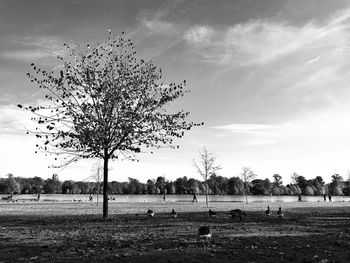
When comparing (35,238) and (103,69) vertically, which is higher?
(103,69)

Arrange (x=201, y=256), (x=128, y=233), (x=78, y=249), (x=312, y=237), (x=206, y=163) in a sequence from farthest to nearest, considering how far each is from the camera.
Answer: (x=206, y=163) < (x=128, y=233) < (x=312, y=237) < (x=78, y=249) < (x=201, y=256)

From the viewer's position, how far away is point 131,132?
27391 millimetres

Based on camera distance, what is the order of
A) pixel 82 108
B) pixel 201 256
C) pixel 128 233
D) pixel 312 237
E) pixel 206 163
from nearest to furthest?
pixel 201 256 < pixel 312 237 < pixel 128 233 < pixel 82 108 < pixel 206 163

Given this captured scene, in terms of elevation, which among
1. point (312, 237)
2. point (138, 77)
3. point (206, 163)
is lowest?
point (312, 237)

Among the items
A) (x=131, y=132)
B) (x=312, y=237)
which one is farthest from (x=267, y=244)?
(x=131, y=132)

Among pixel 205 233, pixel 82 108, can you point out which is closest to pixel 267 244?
pixel 205 233

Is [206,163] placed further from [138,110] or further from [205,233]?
[205,233]

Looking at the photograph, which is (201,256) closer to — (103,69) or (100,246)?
(100,246)

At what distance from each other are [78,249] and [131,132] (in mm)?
14940

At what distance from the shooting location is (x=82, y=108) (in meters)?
26.5

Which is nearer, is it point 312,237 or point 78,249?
point 78,249

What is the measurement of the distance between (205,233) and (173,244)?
1.54 meters

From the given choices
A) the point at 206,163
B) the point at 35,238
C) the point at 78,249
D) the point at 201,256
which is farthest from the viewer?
the point at 206,163

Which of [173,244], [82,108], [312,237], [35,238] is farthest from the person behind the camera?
[82,108]
